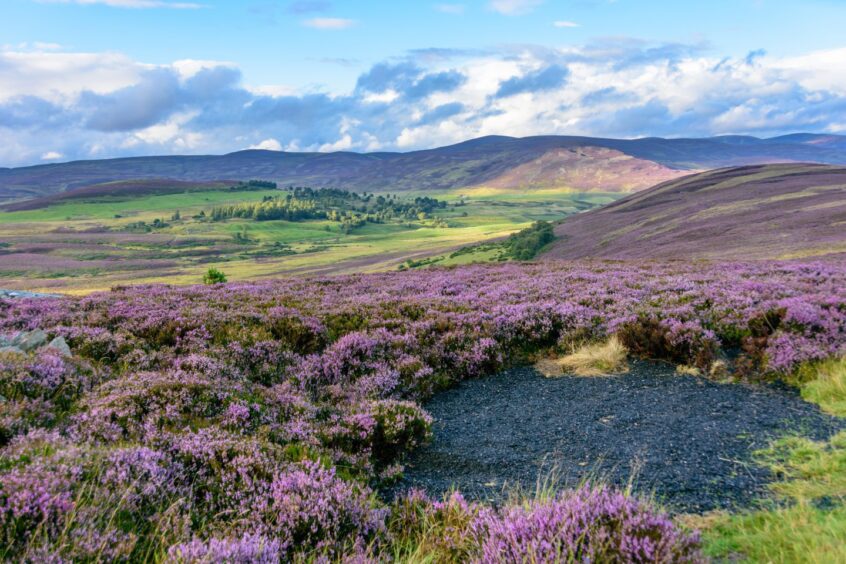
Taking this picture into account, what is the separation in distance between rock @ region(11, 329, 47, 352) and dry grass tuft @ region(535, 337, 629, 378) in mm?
10241

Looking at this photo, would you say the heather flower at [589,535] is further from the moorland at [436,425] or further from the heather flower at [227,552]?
the heather flower at [227,552]

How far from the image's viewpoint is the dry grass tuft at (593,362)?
10.4 metres

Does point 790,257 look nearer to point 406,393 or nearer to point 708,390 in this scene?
point 708,390

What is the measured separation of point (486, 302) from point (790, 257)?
2402 centimetres

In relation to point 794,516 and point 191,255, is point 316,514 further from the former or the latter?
point 191,255

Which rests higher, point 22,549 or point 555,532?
point 22,549

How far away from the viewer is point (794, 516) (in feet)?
15.0

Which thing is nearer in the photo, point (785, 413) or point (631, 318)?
point (785, 413)

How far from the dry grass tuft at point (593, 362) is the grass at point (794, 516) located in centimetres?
377

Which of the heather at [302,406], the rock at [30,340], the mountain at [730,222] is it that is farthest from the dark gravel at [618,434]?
the mountain at [730,222]

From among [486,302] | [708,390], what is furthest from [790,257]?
[708,390]

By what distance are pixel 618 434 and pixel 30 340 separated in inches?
439

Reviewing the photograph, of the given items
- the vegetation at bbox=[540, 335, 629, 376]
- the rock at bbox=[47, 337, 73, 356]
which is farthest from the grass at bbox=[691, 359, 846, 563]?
the rock at bbox=[47, 337, 73, 356]

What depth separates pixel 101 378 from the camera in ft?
27.1
